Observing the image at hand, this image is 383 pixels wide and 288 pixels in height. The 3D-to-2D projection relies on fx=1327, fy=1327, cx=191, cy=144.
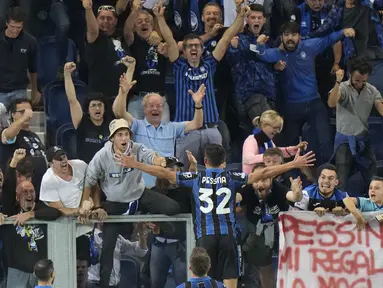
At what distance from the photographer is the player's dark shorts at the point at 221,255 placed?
14.5 m

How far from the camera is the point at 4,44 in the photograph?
17953 mm

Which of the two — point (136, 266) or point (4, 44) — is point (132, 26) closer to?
point (4, 44)

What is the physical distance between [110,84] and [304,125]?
2.76 m

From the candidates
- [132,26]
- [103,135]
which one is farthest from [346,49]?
[103,135]

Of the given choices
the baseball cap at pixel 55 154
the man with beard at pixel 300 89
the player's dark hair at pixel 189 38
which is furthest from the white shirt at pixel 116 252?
the man with beard at pixel 300 89

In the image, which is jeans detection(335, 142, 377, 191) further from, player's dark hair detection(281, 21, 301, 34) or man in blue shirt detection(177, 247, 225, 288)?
man in blue shirt detection(177, 247, 225, 288)

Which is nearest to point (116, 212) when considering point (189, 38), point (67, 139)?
point (67, 139)

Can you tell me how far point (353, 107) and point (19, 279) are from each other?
552 cm

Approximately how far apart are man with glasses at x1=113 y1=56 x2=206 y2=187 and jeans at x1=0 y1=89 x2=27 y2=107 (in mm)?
1814

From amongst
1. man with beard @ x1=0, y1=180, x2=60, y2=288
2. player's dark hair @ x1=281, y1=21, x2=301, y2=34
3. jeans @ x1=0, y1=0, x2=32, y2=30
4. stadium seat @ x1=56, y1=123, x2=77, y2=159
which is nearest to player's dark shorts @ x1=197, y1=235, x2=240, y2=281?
man with beard @ x1=0, y1=180, x2=60, y2=288

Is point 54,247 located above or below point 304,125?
below

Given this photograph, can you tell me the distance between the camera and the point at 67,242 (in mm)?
14875

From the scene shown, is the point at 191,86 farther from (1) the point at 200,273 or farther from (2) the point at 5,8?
(1) the point at 200,273

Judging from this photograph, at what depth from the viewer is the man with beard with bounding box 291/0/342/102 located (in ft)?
62.1
